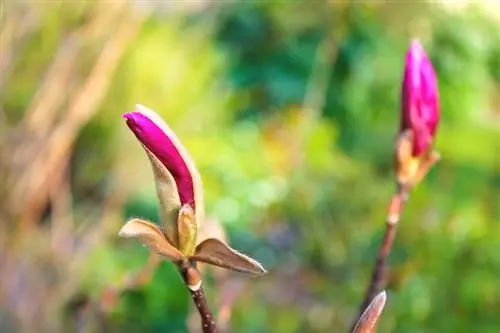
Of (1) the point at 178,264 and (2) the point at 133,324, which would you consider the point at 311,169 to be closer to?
(2) the point at 133,324

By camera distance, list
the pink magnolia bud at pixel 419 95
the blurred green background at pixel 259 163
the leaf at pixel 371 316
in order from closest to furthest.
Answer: the leaf at pixel 371 316, the pink magnolia bud at pixel 419 95, the blurred green background at pixel 259 163

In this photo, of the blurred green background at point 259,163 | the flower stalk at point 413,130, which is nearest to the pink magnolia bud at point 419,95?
the flower stalk at point 413,130

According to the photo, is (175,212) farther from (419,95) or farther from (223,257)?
(419,95)

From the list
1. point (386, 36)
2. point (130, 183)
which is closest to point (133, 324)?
point (130, 183)

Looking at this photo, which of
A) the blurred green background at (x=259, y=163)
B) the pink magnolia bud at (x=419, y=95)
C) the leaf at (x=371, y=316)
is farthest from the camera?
the blurred green background at (x=259, y=163)

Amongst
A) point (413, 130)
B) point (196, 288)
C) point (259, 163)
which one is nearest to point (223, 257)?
point (196, 288)

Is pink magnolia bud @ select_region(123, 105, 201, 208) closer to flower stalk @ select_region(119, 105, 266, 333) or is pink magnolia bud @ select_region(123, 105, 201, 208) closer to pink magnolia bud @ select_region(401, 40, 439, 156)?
flower stalk @ select_region(119, 105, 266, 333)

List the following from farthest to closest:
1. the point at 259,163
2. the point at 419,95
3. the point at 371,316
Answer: the point at 259,163 < the point at 419,95 < the point at 371,316

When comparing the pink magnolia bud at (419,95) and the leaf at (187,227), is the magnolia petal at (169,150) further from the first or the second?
the pink magnolia bud at (419,95)
